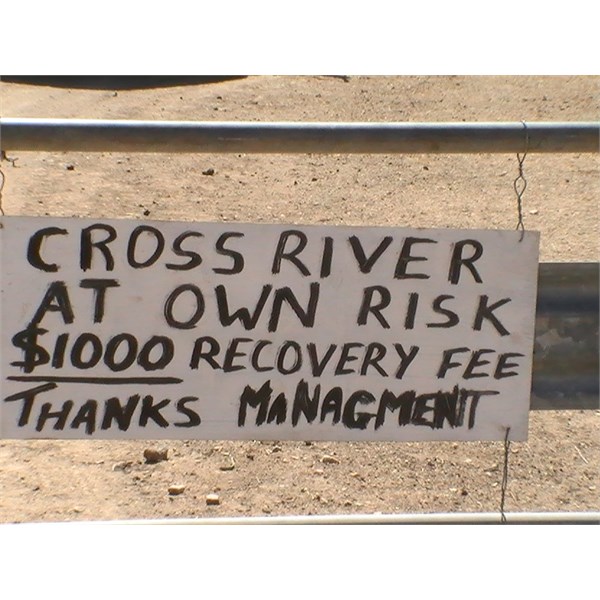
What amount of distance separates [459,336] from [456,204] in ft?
13.4

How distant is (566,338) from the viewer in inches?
91.4

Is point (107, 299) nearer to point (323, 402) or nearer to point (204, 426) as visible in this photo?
point (204, 426)

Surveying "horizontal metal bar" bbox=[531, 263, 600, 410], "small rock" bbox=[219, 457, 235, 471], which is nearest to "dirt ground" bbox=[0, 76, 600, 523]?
"small rock" bbox=[219, 457, 235, 471]

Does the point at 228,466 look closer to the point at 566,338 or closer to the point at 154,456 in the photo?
the point at 154,456

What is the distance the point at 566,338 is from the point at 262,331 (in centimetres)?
85

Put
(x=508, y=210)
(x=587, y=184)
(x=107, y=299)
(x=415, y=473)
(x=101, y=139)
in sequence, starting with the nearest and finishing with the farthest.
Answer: (x=101, y=139)
(x=107, y=299)
(x=415, y=473)
(x=508, y=210)
(x=587, y=184)

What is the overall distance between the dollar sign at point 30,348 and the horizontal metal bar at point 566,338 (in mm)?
1336

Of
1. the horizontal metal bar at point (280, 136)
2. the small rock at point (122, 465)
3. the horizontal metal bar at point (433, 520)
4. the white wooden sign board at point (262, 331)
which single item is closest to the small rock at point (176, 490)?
the small rock at point (122, 465)

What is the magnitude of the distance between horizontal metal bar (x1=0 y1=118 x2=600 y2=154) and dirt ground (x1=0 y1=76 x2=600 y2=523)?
158cm

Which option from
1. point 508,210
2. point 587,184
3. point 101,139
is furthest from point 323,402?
point 587,184

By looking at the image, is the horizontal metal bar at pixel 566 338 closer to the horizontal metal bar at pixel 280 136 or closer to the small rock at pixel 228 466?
the horizontal metal bar at pixel 280 136

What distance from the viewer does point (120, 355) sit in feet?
7.18

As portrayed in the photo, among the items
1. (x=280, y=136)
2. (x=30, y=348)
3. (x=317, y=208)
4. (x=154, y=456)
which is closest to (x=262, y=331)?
(x=280, y=136)

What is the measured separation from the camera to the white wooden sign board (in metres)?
2.13
